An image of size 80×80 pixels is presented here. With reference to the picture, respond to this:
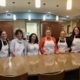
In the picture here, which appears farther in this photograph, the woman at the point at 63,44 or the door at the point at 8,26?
the door at the point at 8,26

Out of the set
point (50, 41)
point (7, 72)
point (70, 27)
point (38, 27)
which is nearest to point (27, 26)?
point (38, 27)

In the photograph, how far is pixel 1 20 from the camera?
8.46 meters

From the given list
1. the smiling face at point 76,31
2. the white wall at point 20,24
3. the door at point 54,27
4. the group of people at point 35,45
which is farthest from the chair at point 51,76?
the door at point 54,27

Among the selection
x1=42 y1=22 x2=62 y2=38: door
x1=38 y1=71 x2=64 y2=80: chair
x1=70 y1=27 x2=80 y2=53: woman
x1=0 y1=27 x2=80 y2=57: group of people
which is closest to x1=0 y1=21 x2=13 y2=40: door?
x1=42 y1=22 x2=62 y2=38: door

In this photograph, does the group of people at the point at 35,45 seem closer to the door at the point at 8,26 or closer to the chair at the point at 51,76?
the chair at the point at 51,76

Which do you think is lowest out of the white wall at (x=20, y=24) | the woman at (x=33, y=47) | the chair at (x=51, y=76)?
the chair at (x=51, y=76)

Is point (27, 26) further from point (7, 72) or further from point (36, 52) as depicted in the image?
point (7, 72)

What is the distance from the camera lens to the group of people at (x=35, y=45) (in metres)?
3.02

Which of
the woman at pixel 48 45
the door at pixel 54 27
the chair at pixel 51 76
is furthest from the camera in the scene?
the door at pixel 54 27

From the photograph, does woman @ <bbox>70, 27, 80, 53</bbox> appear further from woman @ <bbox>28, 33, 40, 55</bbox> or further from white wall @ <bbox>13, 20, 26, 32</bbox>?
white wall @ <bbox>13, 20, 26, 32</bbox>

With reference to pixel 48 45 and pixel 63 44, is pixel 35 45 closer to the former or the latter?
pixel 48 45

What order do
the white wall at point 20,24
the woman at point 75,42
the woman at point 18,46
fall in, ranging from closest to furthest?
the woman at point 18,46 → the woman at point 75,42 → the white wall at point 20,24

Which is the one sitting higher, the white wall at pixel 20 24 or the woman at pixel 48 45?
the white wall at pixel 20 24

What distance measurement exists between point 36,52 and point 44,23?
19.0 ft
